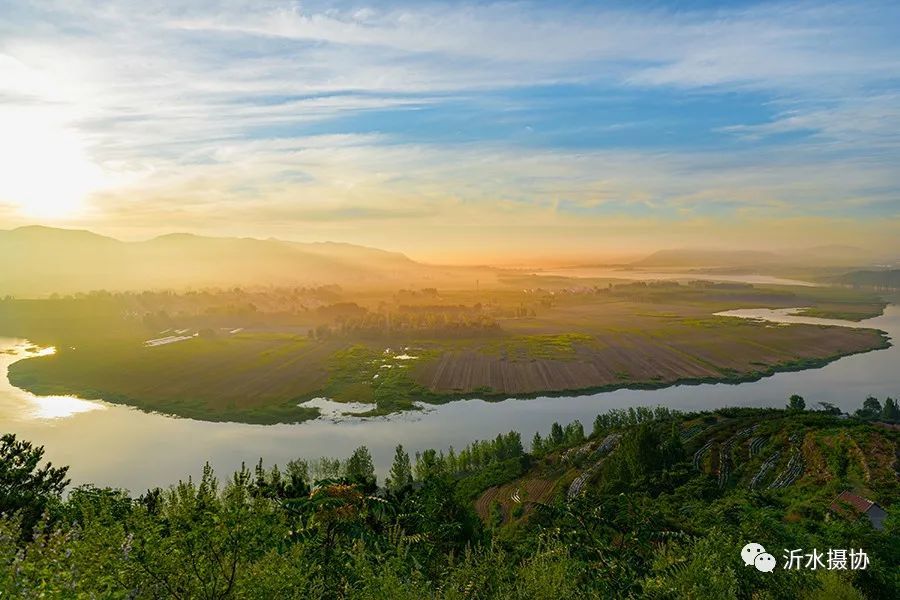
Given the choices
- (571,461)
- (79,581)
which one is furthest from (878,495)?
(79,581)

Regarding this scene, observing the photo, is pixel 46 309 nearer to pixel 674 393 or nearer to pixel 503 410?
pixel 503 410

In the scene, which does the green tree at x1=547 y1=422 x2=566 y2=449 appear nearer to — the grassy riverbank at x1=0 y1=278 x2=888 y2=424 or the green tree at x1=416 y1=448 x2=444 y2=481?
the green tree at x1=416 y1=448 x2=444 y2=481

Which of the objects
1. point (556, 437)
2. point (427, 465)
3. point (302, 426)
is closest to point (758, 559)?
point (427, 465)

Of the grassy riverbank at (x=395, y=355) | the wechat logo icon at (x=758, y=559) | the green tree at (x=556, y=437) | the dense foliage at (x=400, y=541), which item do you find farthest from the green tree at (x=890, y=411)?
the wechat logo icon at (x=758, y=559)

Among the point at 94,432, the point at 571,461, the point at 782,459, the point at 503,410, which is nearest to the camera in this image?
the point at 782,459

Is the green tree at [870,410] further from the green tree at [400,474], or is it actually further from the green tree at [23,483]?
the green tree at [23,483]

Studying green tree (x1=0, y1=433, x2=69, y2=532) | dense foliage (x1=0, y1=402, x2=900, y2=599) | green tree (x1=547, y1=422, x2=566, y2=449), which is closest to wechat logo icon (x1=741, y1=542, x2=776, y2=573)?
dense foliage (x1=0, y1=402, x2=900, y2=599)

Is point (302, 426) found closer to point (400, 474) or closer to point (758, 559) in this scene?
point (400, 474)
